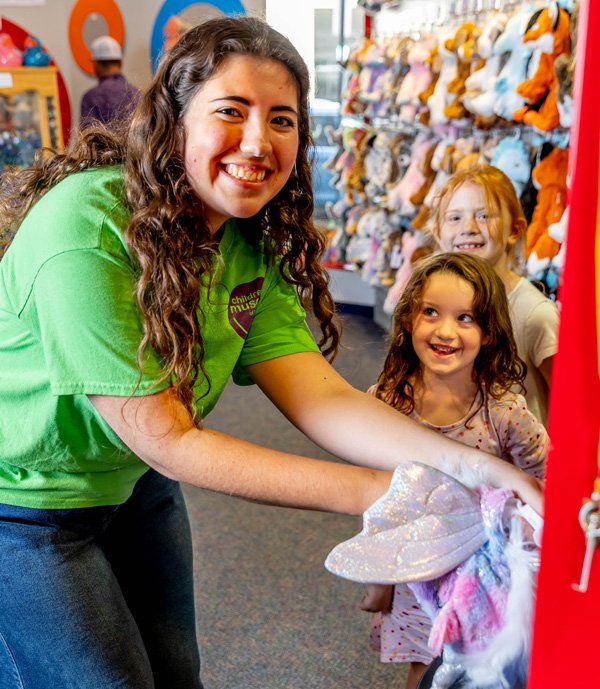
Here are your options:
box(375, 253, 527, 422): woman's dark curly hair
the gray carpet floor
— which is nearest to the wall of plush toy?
box(375, 253, 527, 422): woman's dark curly hair

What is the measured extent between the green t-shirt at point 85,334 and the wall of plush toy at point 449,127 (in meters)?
0.44

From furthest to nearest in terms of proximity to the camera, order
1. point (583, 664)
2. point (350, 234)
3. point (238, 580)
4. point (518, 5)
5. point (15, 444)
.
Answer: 1. point (350, 234)
2. point (518, 5)
3. point (238, 580)
4. point (15, 444)
5. point (583, 664)

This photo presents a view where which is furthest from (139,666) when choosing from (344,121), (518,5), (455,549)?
(344,121)

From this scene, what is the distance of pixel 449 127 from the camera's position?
3266 millimetres

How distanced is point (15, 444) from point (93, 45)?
4.69 meters

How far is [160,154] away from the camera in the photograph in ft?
3.34

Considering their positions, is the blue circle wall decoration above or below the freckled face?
above

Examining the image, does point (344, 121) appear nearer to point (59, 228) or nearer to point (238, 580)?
point (238, 580)

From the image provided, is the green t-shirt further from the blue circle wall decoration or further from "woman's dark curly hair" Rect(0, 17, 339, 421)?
the blue circle wall decoration

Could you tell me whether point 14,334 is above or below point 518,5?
below

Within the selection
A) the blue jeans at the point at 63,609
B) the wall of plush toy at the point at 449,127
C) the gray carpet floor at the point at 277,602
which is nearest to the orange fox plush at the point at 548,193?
the wall of plush toy at the point at 449,127

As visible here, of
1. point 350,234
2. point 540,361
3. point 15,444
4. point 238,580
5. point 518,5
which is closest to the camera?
point 15,444

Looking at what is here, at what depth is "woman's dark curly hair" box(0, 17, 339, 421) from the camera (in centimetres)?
98

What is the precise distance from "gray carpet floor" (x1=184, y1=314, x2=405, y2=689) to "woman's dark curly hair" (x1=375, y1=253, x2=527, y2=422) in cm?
32
